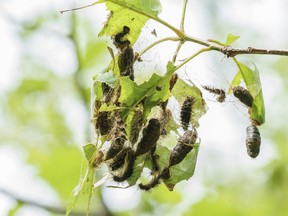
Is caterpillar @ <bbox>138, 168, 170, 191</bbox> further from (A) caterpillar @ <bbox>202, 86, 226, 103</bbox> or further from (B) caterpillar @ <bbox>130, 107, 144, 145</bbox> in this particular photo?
(A) caterpillar @ <bbox>202, 86, 226, 103</bbox>

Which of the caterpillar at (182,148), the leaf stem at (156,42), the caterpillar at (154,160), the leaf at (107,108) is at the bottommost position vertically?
the caterpillar at (154,160)

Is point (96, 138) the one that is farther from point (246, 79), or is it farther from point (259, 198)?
point (259, 198)

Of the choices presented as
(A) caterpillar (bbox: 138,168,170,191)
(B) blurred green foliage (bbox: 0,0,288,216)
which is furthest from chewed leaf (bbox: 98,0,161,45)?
(B) blurred green foliage (bbox: 0,0,288,216)

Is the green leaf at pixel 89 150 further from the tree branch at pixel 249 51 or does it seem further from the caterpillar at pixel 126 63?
the tree branch at pixel 249 51

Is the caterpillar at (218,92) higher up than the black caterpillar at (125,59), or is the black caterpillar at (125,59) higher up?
the caterpillar at (218,92)

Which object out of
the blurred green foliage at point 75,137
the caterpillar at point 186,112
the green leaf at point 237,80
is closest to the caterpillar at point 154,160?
the caterpillar at point 186,112

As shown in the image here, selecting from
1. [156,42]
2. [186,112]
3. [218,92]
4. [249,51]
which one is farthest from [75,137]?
[249,51]
